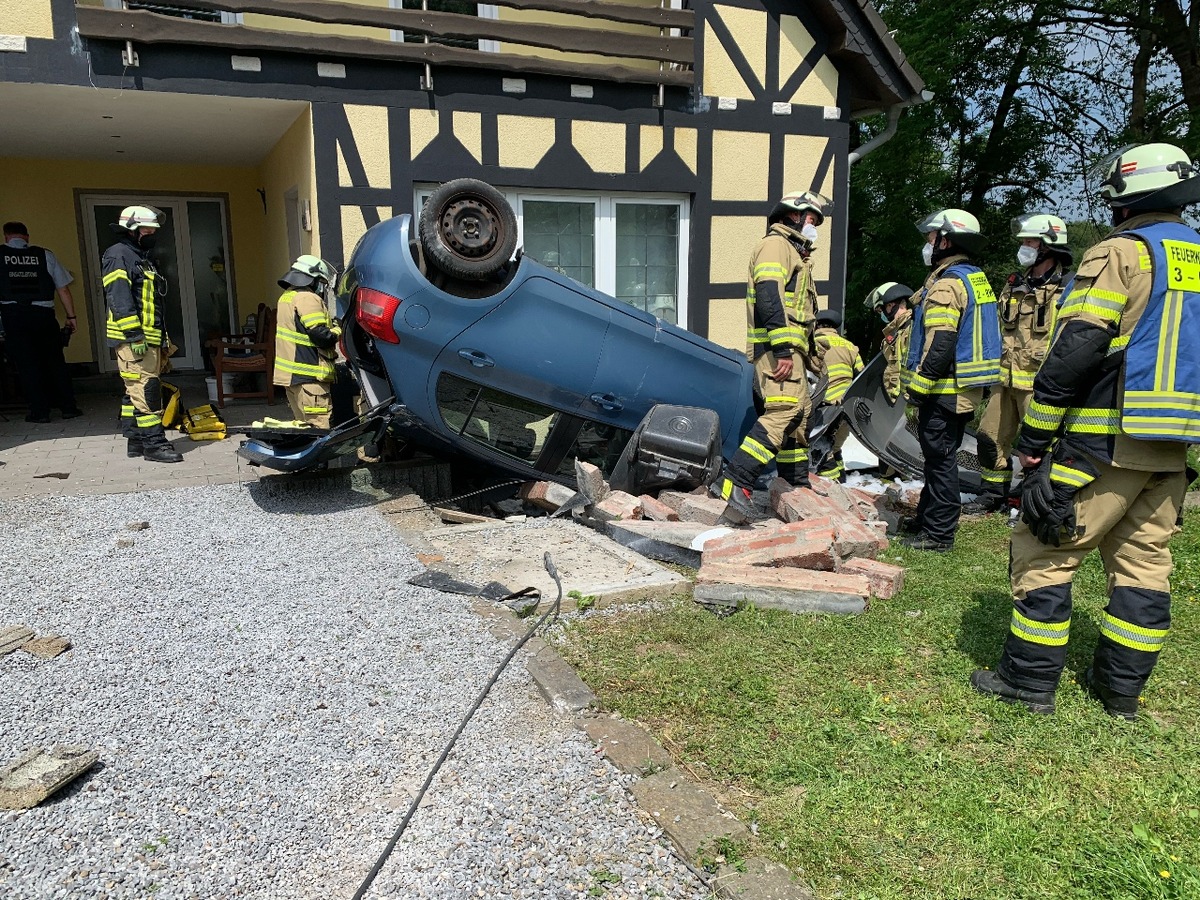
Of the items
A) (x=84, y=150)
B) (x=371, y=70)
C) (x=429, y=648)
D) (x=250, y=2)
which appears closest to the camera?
(x=429, y=648)

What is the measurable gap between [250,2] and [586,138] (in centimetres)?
308

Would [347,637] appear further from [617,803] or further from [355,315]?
[355,315]

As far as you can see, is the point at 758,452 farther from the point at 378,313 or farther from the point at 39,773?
the point at 39,773

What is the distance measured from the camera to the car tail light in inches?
206

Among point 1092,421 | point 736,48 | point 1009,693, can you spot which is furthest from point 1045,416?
point 736,48

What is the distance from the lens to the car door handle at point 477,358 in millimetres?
5449

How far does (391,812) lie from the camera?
2.60 meters

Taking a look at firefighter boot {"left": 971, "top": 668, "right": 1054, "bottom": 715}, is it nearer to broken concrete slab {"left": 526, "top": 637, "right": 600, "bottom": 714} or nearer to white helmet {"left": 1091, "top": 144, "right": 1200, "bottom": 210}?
broken concrete slab {"left": 526, "top": 637, "right": 600, "bottom": 714}

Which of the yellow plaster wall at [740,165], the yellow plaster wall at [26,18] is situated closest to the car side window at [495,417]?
the yellow plaster wall at [740,165]

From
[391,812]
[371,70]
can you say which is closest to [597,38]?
[371,70]

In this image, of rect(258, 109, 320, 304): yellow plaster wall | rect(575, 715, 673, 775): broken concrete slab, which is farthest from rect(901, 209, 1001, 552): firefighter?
rect(258, 109, 320, 304): yellow plaster wall

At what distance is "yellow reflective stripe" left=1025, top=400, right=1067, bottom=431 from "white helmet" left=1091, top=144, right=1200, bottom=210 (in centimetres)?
80

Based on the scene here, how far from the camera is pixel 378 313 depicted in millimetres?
5242

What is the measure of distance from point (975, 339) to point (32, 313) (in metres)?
8.92
